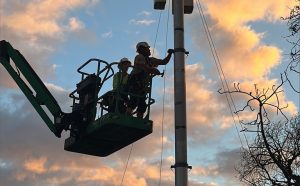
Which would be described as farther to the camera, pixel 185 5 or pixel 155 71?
pixel 155 71

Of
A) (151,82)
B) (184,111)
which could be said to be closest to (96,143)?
(151,82)

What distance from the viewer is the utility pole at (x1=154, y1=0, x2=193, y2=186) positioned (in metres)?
9.60

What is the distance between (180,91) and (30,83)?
5408 mm

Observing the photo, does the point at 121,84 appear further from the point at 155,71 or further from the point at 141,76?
the point at 155,71

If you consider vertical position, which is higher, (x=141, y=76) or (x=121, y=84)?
(x=141, y=76)

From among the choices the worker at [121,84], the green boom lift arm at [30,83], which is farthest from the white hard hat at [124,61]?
the green boom lift arm at [30,83]

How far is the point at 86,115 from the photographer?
1253 cm

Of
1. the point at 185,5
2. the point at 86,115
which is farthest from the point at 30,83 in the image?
the point at 185,5

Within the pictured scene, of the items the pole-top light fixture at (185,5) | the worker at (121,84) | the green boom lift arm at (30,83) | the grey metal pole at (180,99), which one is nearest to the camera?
the grey metal pole at (180,99)

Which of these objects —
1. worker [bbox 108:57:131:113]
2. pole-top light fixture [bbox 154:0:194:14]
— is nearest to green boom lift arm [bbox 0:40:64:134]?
worker [bbox 108:57:131:113]

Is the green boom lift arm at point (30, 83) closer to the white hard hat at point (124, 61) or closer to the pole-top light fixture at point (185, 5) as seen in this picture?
the white hard hat at point (124, 61)

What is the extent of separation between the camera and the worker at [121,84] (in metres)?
11.5

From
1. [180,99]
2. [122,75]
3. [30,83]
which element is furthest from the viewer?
[30,83]

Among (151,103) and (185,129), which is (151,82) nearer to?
(151,103)
